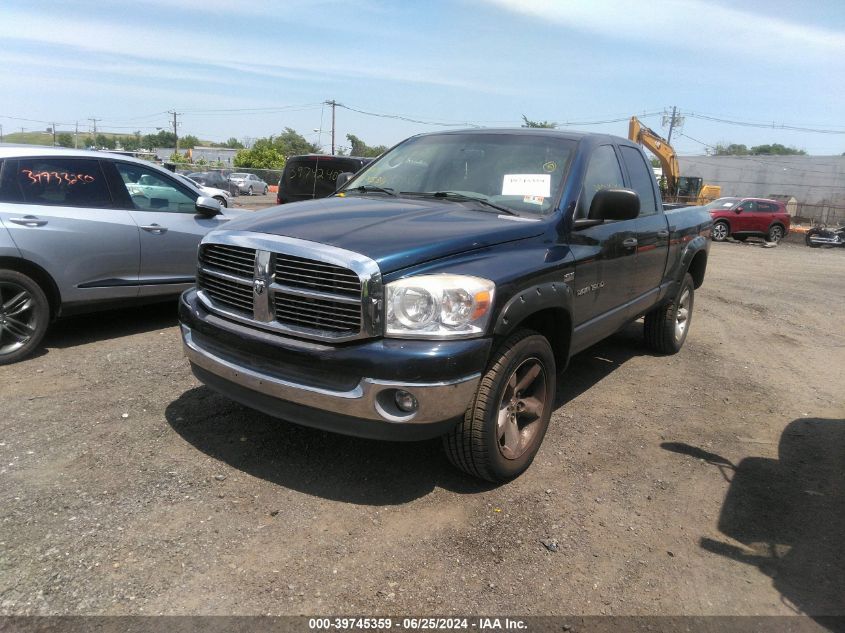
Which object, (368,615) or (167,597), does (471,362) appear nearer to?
(368,615)

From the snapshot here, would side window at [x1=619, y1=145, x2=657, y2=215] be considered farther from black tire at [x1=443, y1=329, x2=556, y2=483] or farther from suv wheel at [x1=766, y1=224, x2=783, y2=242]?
suv wheel at [x1=766, y1=224, x2=783, y2=242]

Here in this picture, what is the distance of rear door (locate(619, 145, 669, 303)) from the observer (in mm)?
4803

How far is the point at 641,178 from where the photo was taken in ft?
16.9

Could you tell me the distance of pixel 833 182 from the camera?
53250 millimetres

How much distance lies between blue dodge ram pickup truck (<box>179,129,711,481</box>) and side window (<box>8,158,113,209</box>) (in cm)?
242

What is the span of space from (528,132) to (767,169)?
63.0 m

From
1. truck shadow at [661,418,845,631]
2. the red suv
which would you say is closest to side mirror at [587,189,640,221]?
truck shadow at [661,418,845,631]

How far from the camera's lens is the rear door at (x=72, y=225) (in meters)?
4.90

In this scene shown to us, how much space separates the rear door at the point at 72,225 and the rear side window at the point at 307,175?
19.4 feet

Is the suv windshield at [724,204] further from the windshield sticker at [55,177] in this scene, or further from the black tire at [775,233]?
the windshield sticker at [55,177]

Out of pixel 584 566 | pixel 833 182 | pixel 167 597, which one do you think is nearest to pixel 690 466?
pixel 584 566

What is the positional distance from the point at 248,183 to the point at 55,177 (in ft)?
123

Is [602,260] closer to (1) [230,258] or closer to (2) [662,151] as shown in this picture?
(1) [230,258]

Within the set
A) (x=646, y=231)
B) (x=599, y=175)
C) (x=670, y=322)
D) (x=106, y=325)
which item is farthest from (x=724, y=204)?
(x=106, y=325)
